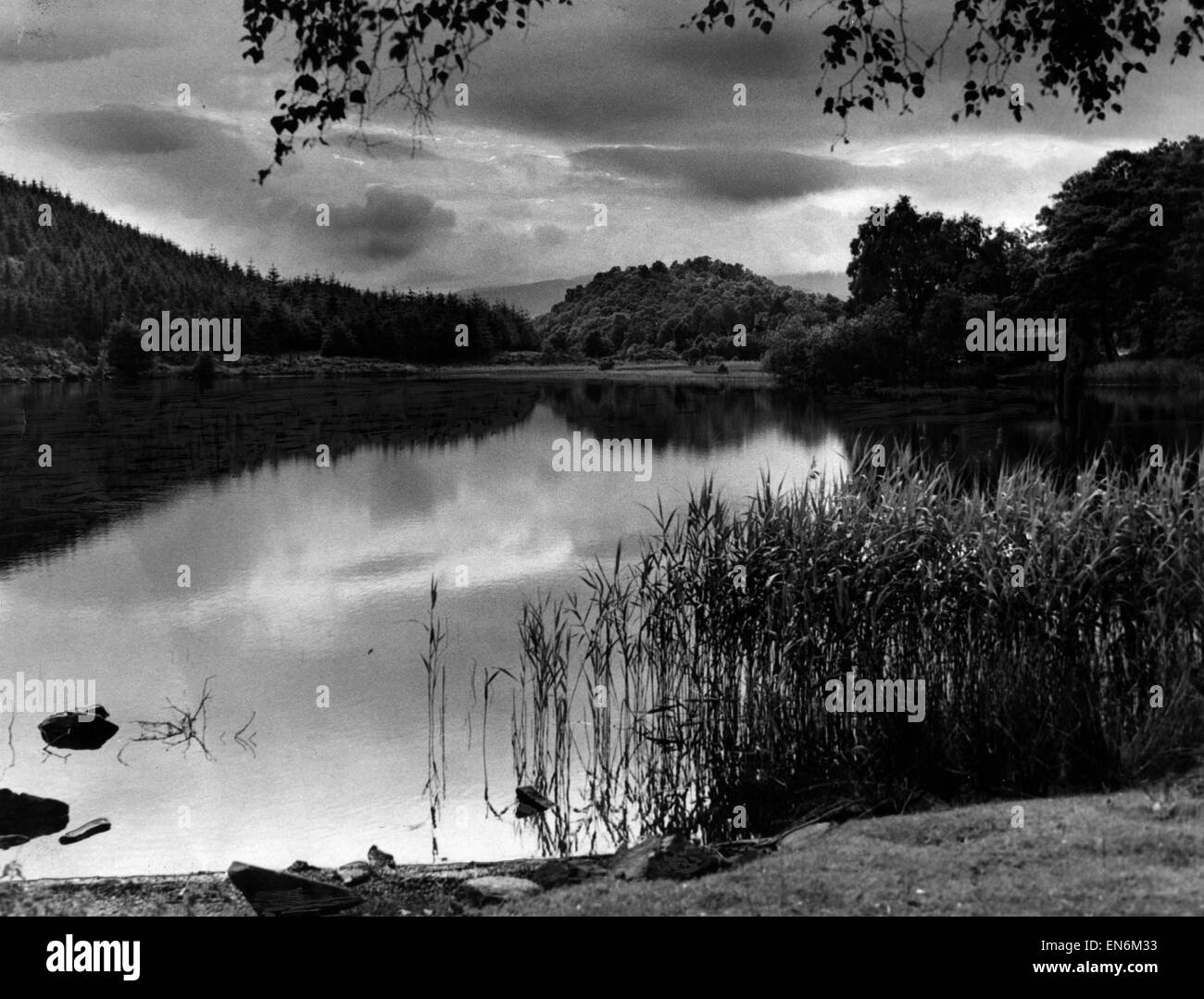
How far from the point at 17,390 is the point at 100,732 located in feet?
135

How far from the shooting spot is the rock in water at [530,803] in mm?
11539

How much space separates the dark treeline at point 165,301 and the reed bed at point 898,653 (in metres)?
25.5

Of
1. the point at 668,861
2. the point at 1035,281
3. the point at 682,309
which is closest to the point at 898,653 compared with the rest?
the point at 668,861

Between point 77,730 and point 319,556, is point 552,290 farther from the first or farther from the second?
point 77,730

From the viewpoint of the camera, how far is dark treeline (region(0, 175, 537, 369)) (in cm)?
4044

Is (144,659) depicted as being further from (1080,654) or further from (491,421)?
(491,421)

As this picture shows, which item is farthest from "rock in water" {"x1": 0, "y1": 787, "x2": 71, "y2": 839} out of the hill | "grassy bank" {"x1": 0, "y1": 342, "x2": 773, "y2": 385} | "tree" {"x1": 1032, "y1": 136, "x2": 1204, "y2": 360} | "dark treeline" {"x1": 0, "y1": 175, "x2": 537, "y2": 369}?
"dark treeline" {"x1": 0, "y1": 175, "x2": 537, "y2": 369}

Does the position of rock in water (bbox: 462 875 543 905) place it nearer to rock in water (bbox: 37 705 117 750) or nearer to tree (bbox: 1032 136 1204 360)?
rock in water (bbox: 37 705 117 750)

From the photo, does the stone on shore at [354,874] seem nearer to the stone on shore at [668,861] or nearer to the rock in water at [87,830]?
the stone on shore at [668,861]

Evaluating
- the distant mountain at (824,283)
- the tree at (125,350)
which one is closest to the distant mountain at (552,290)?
the distant mountain at (824,283)

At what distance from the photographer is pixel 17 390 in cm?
5122

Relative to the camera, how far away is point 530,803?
11.7m

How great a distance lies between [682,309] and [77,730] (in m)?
17.5

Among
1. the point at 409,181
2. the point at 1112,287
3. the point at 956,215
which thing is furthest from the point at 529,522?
the point at 1112,287
